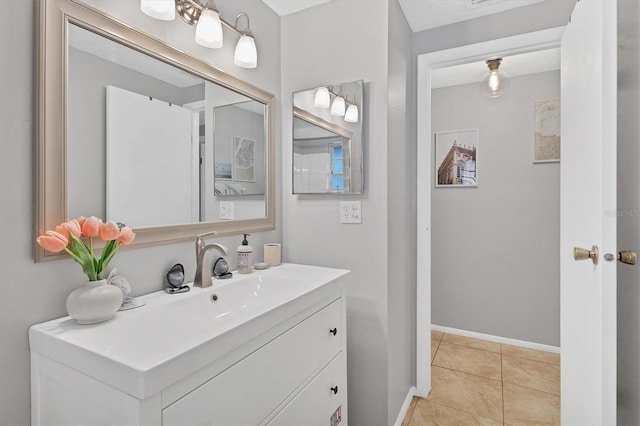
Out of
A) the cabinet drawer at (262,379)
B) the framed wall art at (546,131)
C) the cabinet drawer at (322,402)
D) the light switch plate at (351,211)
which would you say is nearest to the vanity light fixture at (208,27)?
the light switch plate at (351,211)

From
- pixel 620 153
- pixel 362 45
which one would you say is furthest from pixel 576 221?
pixel 362 45

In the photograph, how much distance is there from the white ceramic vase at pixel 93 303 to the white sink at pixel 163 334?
3 centimetres

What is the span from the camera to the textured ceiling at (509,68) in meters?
2.49

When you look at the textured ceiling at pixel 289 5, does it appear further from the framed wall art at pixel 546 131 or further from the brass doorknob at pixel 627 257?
the framed wall art at pixel 546 131

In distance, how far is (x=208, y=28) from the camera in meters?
1.35

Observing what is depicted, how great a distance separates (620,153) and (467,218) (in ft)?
5.88

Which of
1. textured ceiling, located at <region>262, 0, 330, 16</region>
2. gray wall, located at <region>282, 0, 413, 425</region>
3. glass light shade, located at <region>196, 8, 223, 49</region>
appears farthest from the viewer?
textured ceiling, located at <region>262, 0, 330, 16</region>

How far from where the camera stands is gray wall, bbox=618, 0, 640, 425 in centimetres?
116

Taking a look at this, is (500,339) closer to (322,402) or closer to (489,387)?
(489,387)

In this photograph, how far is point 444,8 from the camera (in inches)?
74.6

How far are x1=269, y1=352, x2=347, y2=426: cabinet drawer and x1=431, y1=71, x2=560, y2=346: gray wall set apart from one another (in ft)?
6.52

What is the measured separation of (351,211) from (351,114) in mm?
515

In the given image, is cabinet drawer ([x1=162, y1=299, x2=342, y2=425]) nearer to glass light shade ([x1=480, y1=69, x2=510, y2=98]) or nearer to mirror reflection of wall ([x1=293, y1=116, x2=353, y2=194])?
mirror reflection of wall ([x1=293, y1=116, x2=353, y2=194])

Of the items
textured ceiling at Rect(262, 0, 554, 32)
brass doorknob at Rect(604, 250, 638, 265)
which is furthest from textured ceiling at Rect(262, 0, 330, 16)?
brass doorknob at Rect(604, 250, 638, 265)
